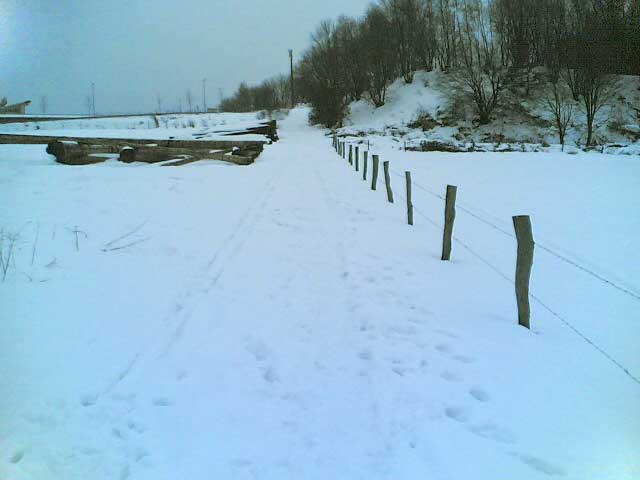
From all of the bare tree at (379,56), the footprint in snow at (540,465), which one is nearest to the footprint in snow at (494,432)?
the footprint in snow at (540,465)

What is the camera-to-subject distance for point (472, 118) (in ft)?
139

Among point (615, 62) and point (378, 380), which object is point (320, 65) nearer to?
point (615, 62)

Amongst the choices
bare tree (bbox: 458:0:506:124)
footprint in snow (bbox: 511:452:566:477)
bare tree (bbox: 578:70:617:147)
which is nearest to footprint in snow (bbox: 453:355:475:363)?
footprint in snow (bbox: 511:452:566:477)

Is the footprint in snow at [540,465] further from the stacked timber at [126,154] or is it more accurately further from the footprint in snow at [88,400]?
the stacked timber at [126,154]

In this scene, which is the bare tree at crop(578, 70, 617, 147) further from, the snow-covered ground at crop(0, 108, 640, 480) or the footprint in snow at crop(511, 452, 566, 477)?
the footprint in snow at crop(511, 452, 566, 477)

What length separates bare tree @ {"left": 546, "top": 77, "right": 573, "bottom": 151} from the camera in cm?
3378

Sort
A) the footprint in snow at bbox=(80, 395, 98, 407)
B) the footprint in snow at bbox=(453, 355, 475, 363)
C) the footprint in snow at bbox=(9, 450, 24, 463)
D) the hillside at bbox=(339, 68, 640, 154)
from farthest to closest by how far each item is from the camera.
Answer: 1. the hillside at bbox=(339, 68, 640, 154)
2. the footprint in snow at bbox=(453, 355, 475, 363)
3. the footprint in snow at bbox=(80, 395, 98, 407)
4. the footprint in snow at bbox=(9, 450, 24, 463)

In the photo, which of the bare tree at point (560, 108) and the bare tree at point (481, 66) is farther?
the bare tree at point (481, 66)

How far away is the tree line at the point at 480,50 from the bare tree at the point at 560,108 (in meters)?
0.15

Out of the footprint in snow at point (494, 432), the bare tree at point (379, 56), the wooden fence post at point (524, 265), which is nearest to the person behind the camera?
the footprint in snow at point (494, 432)

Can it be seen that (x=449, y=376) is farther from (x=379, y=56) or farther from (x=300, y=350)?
(x=379, y=56)

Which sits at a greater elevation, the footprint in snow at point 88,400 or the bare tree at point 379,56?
the bare tree at point 379,56

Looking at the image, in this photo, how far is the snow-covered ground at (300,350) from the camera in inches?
107

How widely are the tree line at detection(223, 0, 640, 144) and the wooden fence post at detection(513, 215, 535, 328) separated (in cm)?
3225
